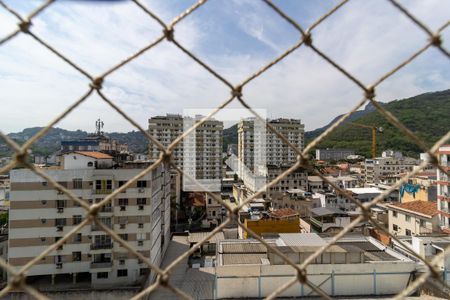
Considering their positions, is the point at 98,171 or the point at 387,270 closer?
the point at 387,270

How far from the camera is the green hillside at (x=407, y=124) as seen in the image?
29484 mm

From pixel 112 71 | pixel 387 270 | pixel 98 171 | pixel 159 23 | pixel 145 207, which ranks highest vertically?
pixel 159 23

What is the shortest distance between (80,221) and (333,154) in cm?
3547

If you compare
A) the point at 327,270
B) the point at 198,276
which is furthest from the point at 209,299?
the point at 327,270

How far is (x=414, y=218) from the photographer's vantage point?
8680 millimetres

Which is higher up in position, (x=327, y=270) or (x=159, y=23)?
(x=159, y=23)

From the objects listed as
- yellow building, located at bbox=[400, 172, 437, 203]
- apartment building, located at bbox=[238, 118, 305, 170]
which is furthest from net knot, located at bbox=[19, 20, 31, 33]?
apartment building, located at bbox=[238, 118, 305, 170]

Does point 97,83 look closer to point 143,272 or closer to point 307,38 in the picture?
point 307,38

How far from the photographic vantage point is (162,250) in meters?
A: 9.34

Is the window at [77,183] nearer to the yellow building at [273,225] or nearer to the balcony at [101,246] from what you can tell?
the balcony at [101,246]

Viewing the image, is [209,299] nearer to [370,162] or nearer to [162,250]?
[162,250]

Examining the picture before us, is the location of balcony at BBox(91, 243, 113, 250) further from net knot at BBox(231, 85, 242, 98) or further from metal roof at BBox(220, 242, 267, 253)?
net knot at BBox(231, 85, 242, 98)

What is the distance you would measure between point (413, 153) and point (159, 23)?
1431 inches

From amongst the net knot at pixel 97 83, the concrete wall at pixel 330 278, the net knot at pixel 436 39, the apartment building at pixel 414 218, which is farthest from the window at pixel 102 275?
the apartment building at pixel 414 218
